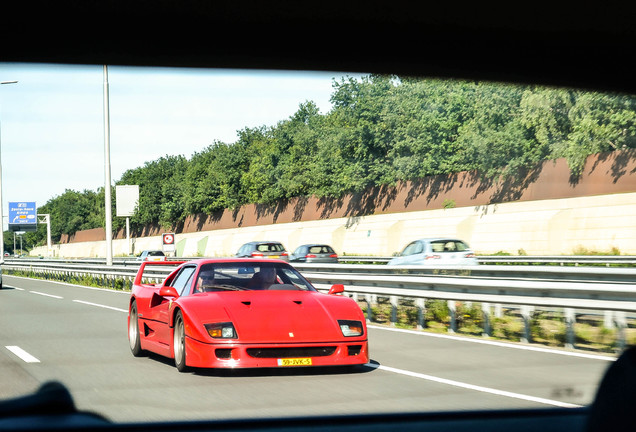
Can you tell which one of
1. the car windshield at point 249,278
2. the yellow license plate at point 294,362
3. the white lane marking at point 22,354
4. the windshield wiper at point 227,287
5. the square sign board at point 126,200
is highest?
the square sign board at point 126,200

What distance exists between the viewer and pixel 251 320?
32.9 ft

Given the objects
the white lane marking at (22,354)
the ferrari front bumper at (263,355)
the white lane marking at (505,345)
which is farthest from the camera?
the white lane marking at (22,354)

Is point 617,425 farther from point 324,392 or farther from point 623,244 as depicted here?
point 623,244

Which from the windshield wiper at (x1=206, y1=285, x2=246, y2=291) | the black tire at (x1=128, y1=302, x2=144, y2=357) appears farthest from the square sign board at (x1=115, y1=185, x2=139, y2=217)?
the windshield wiper at (x1=206, y1=285, x2=246, y2=291)

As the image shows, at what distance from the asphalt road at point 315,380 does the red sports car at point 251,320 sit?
0.24 meters

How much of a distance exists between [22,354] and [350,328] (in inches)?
196

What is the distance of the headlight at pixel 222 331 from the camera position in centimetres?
991

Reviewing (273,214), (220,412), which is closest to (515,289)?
(220,412)

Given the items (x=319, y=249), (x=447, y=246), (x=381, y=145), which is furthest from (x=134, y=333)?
(x=381, y=145)

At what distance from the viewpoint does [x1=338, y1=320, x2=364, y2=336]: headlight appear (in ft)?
33.6

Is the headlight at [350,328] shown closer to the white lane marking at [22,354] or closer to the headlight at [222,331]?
the headlight at [222,331]

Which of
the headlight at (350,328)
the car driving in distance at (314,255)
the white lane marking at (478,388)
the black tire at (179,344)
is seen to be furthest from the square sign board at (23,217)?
the headlight at (350,328)

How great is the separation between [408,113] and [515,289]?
44859mm

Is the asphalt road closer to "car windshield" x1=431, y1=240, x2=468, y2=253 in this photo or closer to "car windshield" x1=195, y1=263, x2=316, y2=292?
"car windshield" x1=195, y1=263, x2=316, y2=292
